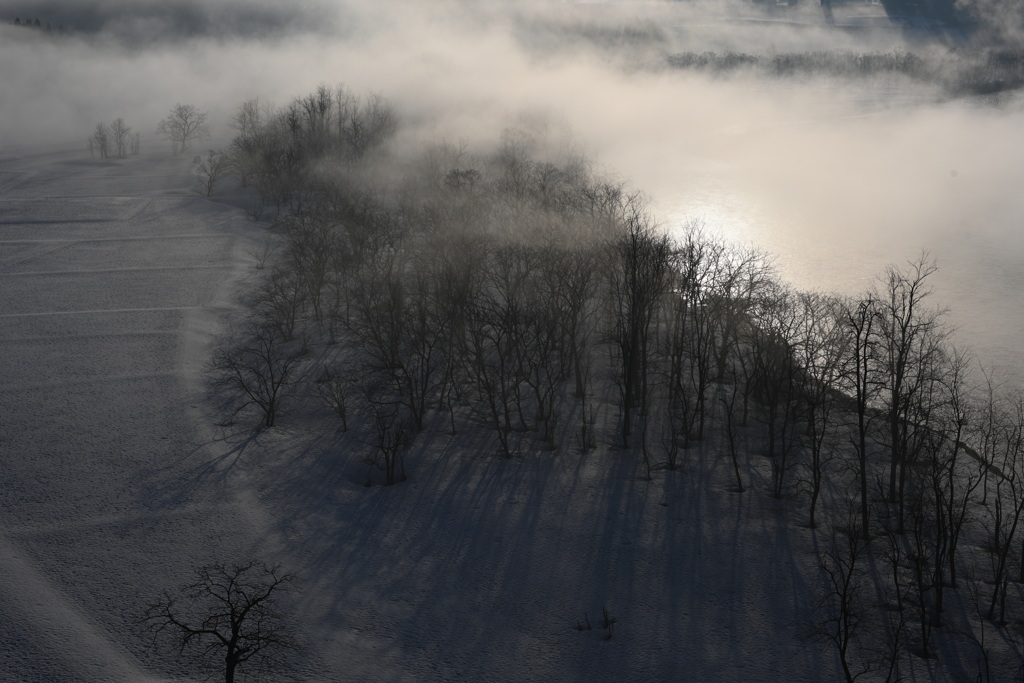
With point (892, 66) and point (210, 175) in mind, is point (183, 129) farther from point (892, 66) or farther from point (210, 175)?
point (892, 66)

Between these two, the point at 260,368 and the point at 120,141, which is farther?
the point at 120,141

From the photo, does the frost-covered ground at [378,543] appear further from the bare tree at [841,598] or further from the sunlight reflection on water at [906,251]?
the sunlight reflection on water at [906,251]

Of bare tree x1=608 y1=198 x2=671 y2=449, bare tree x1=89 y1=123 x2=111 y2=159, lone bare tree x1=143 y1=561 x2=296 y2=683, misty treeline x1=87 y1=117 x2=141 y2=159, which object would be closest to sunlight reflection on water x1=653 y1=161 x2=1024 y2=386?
bare tree x1=608 y1=198 x2=671 y2=449

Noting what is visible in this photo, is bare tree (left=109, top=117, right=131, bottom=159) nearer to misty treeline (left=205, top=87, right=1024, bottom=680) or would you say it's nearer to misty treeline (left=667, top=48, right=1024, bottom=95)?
misty treeline (left=205, top=87, right=1024, bottom=680)

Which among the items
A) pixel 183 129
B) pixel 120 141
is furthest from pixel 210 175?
pixel 120 141

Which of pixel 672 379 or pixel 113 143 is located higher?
pixel 113 143

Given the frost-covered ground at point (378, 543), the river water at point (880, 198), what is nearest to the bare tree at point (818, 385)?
the frost-covered ground at point (378, 543)

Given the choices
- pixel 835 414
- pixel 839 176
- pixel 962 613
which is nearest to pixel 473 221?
pixel 835 414

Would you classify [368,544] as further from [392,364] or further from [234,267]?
[234,267]
